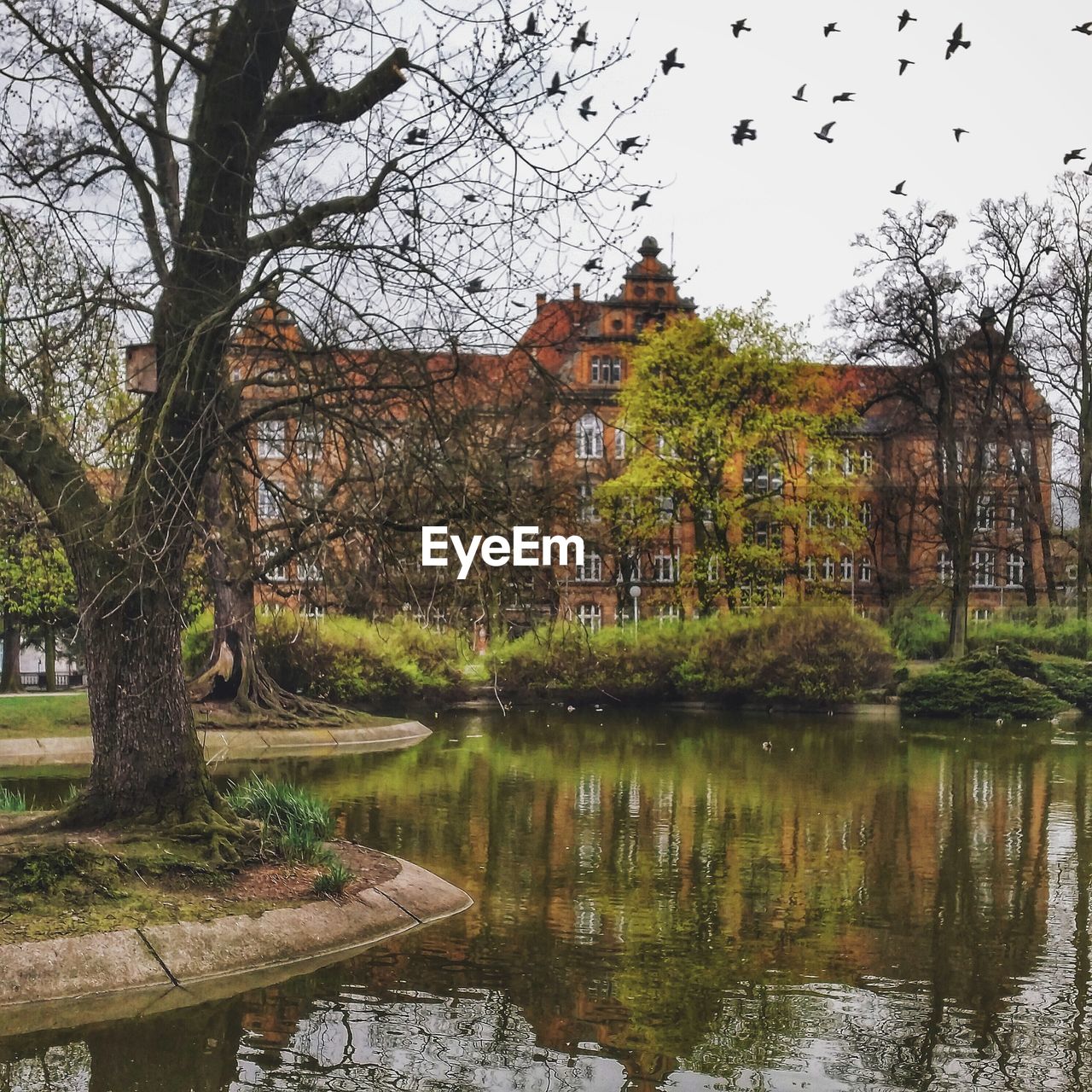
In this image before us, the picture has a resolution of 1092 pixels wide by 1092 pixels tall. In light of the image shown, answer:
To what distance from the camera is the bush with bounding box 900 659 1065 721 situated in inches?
1630

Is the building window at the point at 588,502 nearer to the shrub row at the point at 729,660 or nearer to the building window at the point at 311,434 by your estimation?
the shrub row at the point at 729,660

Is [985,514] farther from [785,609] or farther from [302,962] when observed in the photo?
[302,962]

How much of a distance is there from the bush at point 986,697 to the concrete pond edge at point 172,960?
1251 inches

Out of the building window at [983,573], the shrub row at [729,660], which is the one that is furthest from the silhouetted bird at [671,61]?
the building window at [983,573]

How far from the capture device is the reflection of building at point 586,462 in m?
11.1

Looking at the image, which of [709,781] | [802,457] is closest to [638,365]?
[802,457]

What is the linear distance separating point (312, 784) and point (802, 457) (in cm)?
3224

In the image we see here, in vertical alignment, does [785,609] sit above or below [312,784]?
above

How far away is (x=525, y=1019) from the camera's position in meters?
9.70

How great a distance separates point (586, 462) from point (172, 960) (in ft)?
60.9

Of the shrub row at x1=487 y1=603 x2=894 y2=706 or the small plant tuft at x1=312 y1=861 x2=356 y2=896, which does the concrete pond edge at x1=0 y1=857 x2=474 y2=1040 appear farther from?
the shrub row at x1=487 y1=603 x2=894 y2=706

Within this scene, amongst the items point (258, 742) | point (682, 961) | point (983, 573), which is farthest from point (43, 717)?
point (983, 573)

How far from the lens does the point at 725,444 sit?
49125 millimetres

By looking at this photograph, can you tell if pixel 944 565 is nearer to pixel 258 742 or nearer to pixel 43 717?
pixel 258 742
